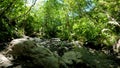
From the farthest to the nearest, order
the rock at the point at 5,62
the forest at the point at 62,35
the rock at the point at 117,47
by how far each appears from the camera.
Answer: the rock at the point at 117,47
the forest at the point at 62,35
the rock at the point at 5,62

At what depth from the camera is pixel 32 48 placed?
26.0 ft

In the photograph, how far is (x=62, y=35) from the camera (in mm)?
28625

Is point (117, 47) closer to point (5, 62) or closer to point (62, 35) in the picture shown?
point (5, 62)

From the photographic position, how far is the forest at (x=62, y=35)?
303 inches

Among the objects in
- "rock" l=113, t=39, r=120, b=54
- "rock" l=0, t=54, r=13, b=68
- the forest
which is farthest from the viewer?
"rock" l=113, t=39, r=120, b=54

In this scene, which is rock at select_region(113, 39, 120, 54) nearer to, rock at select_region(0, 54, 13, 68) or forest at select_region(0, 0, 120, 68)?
forest at select_region(0, 0, 120, 68)

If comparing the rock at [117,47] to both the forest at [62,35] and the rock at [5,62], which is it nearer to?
the forest at [62,35]

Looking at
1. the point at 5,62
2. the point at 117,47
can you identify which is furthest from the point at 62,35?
the point at 5,62

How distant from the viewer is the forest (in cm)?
771

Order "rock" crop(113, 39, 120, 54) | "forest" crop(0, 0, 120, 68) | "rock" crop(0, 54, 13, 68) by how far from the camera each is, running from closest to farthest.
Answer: "rock" crop(0, 54, 13, 68) < "forest" crop(0, 0, 120, 68) < "rock" crop(113, 39, 120, 54)

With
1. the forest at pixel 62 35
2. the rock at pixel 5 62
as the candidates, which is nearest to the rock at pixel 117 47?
the forest at pixel 62 35

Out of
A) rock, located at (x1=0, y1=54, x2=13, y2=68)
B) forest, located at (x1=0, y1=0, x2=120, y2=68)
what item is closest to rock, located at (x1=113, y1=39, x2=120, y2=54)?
forest, located at (x1=0, y1=0, x2=120, y2=68)

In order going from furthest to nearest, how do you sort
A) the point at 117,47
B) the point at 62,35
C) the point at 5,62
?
the point at 62,35, the point at 117,47, the point at 5,62

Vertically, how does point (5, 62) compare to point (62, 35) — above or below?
above
